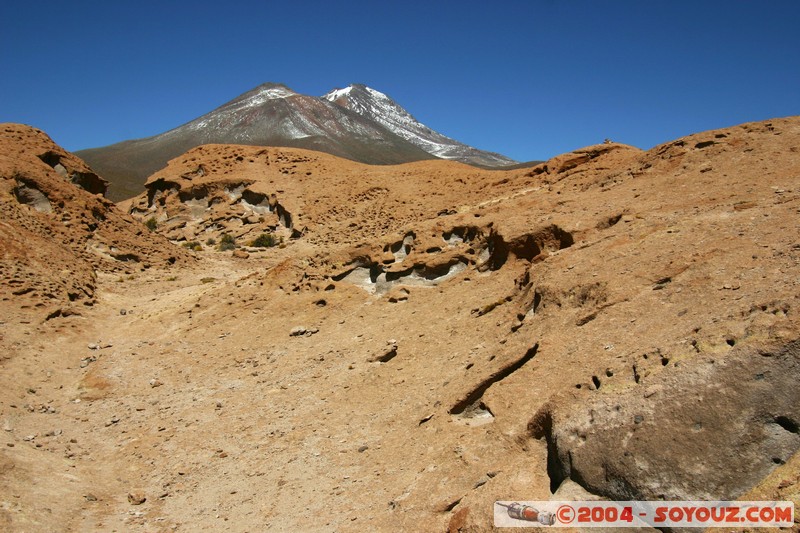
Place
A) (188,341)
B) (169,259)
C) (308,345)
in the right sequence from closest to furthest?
(308,345)
(188,341)
(169,259)

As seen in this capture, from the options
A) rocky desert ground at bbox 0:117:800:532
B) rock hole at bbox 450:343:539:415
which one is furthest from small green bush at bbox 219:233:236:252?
rock hole at bbox 450:343:539:415

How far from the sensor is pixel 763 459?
3.70 m

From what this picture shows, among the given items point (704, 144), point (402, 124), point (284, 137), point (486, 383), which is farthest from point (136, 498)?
point (402, 124)

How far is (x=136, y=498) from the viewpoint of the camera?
6.93 meters

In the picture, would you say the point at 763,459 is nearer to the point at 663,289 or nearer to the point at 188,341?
the point at 663,289

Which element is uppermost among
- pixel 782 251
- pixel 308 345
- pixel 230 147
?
pixel 230 147

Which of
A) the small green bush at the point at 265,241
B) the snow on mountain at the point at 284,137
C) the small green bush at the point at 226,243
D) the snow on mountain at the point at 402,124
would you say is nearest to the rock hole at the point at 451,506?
the small green bush at the point at 265,241

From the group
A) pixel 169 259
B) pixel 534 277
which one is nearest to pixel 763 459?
pixel 534 277

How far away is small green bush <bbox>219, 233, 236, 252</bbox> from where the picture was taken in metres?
21.3

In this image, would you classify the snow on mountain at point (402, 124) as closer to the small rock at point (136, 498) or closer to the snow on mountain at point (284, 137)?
the snow on mountain at point (284, 137)

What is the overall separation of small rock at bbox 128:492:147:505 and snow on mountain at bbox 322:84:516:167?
4496 inches

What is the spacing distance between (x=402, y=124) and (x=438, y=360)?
145 meters

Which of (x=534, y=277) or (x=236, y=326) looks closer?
(x=534, y=277)

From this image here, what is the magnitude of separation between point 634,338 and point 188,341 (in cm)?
816
